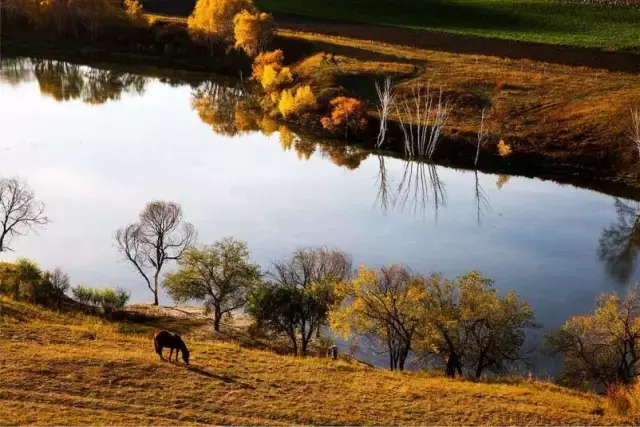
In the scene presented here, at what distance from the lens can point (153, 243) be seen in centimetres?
4253

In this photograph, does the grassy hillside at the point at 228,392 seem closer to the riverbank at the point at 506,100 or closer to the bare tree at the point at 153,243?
the bare tree at the point at 153,243

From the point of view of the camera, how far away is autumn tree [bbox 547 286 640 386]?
2944cm

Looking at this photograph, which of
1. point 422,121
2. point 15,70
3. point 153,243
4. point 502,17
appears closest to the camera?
point 153,243

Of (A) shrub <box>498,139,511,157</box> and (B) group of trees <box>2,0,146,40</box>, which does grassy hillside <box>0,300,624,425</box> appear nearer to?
(A) shrub <box>498,139,511,157</box>

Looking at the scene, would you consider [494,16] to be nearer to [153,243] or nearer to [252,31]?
[252,31]

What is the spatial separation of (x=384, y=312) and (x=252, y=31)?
77.4 metres

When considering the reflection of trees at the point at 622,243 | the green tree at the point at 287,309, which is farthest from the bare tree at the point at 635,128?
the green tree at the point at 287,309

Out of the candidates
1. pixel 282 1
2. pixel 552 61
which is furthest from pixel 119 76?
pixel 552 61

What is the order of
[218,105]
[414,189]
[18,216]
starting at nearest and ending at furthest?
[18,216], [414,189], [218,105]

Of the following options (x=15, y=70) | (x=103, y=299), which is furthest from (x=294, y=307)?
(x=15, y=70)

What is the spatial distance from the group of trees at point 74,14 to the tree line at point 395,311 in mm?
91778

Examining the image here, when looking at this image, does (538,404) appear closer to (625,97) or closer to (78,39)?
(625,97)

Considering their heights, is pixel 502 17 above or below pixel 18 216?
above

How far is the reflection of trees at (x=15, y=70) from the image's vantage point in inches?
3927
